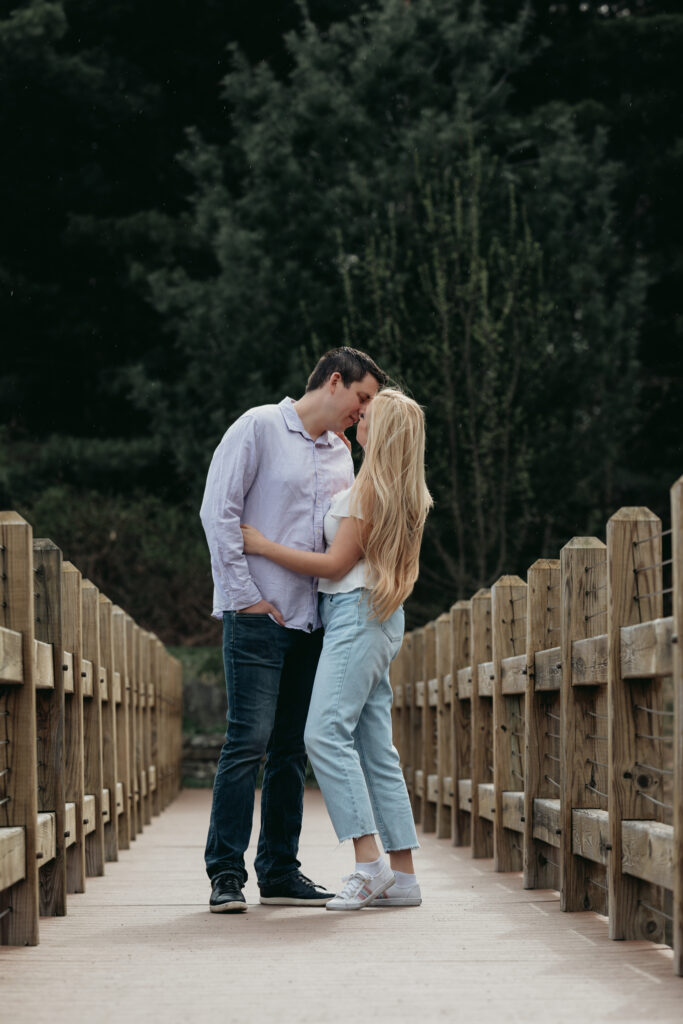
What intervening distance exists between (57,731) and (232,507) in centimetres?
95

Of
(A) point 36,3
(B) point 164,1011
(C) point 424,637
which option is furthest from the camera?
(A) point 36,3

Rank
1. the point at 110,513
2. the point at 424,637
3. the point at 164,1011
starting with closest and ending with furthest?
the point at 164,1011, the point at 424,637, the point at 110,513

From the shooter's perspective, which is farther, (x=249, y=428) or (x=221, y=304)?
(x=221, y=304)

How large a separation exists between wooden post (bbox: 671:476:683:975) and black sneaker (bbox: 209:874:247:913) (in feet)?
5.72

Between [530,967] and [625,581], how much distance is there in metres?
1.09

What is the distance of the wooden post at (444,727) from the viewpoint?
8320mm

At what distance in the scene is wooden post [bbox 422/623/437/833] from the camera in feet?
30.3

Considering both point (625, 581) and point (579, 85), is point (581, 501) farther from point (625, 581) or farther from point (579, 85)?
point (625, 581)

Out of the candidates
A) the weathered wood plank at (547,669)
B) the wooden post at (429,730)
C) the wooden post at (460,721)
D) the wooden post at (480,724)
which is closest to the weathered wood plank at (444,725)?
the wooden post at (460,721)

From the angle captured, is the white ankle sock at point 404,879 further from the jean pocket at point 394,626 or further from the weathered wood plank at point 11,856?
the weathered wood plank at point 11,856

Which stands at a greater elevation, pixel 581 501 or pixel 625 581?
pixel 581 501

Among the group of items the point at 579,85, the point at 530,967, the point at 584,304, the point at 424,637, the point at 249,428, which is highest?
the point at 579,85

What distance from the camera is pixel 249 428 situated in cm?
497

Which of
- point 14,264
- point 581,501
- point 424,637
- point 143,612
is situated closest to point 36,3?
point 14,264
